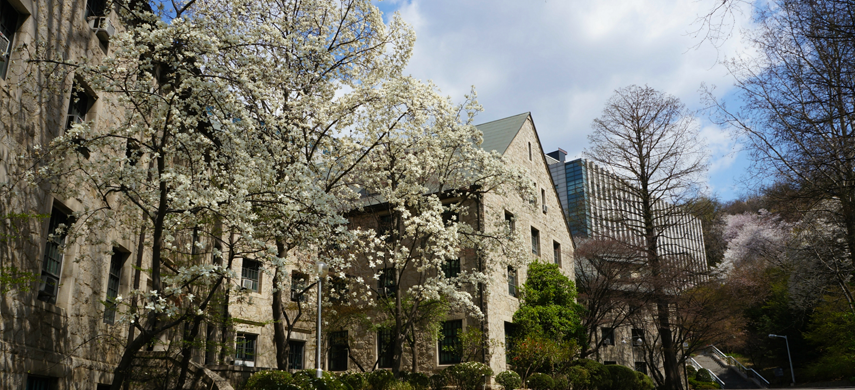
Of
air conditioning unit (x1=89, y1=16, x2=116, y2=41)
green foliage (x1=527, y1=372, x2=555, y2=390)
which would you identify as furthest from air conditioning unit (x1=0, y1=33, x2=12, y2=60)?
green foliage (x1=527, y1=372, x2=555, y2=390)

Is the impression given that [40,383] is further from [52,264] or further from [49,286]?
[52,264]

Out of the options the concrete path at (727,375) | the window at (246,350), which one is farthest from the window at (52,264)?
the concrete path at (727,375)

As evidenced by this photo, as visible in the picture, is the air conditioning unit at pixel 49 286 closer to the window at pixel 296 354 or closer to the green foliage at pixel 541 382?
the window at pixel 296 354

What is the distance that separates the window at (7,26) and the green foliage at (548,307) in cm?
1868

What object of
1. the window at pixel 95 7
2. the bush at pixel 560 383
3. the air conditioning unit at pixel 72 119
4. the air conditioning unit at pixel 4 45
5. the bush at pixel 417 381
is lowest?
the bush at pixel 560 383

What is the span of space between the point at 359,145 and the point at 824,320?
30960mm

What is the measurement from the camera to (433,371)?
72.1 feet

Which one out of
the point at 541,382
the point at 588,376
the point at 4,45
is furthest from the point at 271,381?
the point at 588,376

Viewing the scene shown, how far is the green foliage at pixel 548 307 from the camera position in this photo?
23.4 metres

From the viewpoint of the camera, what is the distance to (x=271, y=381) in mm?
12039

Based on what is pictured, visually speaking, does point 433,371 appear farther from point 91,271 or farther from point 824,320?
point 824,320

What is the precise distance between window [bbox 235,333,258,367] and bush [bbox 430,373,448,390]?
625 cm

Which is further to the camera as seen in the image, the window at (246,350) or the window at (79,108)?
the window at (246,350)

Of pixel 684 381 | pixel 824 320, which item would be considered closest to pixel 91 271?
pixel 684 381
